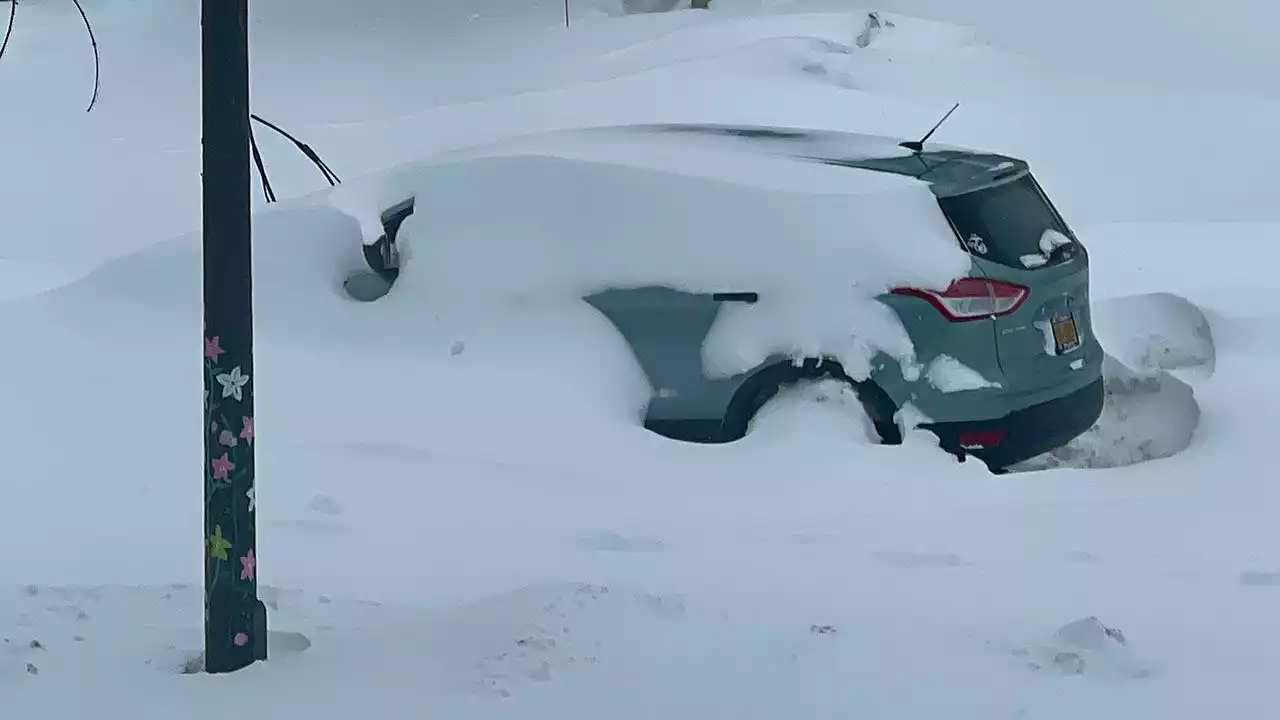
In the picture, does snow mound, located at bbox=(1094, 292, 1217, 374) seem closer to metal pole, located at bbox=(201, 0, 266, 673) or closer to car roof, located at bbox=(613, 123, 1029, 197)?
car roof, located at bbox=(613, 123, 1029, 197)

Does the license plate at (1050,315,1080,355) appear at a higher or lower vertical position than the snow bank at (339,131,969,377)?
lower

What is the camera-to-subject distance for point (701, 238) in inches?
225

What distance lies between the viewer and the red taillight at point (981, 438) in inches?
217

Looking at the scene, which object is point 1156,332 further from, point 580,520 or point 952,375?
point 580,520

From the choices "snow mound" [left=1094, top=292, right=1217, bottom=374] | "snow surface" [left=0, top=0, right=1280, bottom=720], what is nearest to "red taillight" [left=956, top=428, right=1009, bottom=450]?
"snow surface" [left=0, top=0, right=1280, bottom=720]

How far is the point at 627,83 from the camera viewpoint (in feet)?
44.9

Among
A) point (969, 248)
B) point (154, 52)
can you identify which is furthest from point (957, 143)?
point (154, 52)

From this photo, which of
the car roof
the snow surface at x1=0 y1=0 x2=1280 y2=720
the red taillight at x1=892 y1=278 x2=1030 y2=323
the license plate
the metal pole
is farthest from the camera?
the car roof

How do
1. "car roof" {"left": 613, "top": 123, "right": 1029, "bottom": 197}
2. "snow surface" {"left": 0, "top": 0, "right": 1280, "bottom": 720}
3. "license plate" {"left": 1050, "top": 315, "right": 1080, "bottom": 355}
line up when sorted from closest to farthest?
"snow surface" {"left": 0, "top": 0, "right": 1280, "bottom": 720} → "license plate" {"left": 1050, "top": 315, "right": 1080, "bottom": 355} → "car roof" {"left": 613, "top": 123, "right": 1029, "bottom": 197}

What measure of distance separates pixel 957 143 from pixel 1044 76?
380 cm

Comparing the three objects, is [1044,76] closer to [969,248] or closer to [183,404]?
[969,248]

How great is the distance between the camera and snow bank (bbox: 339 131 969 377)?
553 cm

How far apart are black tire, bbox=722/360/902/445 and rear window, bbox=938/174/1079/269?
65 centimetres

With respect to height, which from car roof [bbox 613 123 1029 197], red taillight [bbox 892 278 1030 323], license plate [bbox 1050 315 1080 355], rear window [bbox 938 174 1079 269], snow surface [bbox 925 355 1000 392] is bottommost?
snow surface [bbox 925 355 1000 392]
